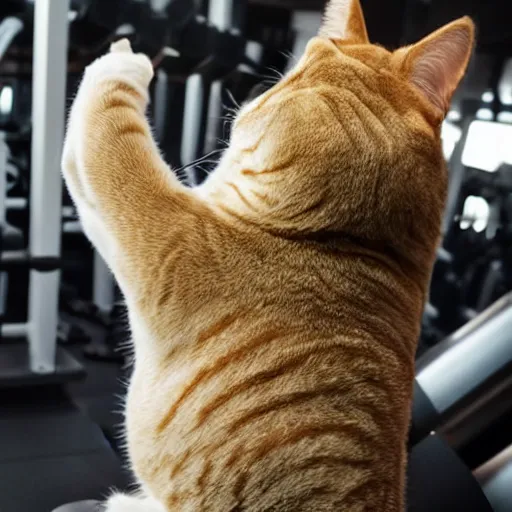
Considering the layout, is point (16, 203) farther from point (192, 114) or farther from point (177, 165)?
point (177, 165)

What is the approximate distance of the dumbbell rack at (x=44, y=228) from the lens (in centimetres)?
138

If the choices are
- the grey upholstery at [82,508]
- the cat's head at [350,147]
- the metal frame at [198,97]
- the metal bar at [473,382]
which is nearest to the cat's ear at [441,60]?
the cat's head at [350,147]

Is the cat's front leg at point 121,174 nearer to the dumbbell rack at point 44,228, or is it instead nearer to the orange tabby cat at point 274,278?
the orange tabby cat at point 274,278

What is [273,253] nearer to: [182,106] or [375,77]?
[375,77]

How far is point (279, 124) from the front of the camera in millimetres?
544

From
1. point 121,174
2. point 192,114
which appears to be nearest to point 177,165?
point 192,114

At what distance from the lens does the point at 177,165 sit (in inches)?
47.6

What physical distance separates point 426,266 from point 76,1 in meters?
1.21

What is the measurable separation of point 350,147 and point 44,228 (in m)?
1.17

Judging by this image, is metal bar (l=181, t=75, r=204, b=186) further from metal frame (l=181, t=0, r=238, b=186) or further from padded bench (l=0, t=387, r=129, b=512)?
padded bench (l=0, t=387, r=129, b=512)

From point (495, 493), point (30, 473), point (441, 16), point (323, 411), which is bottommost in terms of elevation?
point (30, 473)

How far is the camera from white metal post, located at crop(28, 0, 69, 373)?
1372mm

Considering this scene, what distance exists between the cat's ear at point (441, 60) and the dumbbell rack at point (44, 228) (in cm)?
97

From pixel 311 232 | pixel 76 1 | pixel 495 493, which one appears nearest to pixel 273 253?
pixel 311 232
